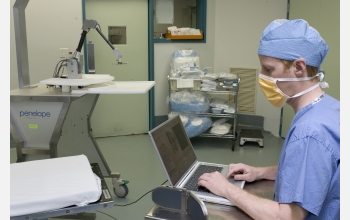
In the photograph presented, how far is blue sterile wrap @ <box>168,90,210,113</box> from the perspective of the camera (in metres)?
4.17

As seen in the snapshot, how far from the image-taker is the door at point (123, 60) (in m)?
4.34

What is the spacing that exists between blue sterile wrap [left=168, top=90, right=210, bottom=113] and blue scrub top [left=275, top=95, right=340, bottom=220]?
2998 mm

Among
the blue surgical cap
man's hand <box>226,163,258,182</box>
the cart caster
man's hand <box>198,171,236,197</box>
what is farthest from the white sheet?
the cart caster

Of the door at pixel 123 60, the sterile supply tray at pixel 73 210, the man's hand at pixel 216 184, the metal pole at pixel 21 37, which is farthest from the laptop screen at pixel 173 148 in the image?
the door at pixel 123 60

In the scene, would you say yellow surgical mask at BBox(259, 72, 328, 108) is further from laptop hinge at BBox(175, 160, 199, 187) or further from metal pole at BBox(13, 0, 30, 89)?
metal pole at BBox(13, 0, 30, 89)

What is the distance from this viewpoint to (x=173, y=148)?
154 centimetres

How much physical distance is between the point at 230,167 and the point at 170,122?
37 centimetres

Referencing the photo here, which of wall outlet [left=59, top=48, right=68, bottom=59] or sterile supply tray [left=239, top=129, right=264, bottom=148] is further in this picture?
sterile supply tray [left=239, top=129, right=264, bottom=148]

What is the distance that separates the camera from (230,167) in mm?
1595

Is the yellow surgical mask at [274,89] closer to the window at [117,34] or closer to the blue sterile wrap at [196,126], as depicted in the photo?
the blue sterile wrap at [196,126]

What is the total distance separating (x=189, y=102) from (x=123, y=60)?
1.15m

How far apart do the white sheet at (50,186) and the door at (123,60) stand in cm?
287

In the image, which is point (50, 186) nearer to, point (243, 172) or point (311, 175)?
point (243, 172)

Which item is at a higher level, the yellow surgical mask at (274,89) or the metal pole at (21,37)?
the metal pole at (21,37)
